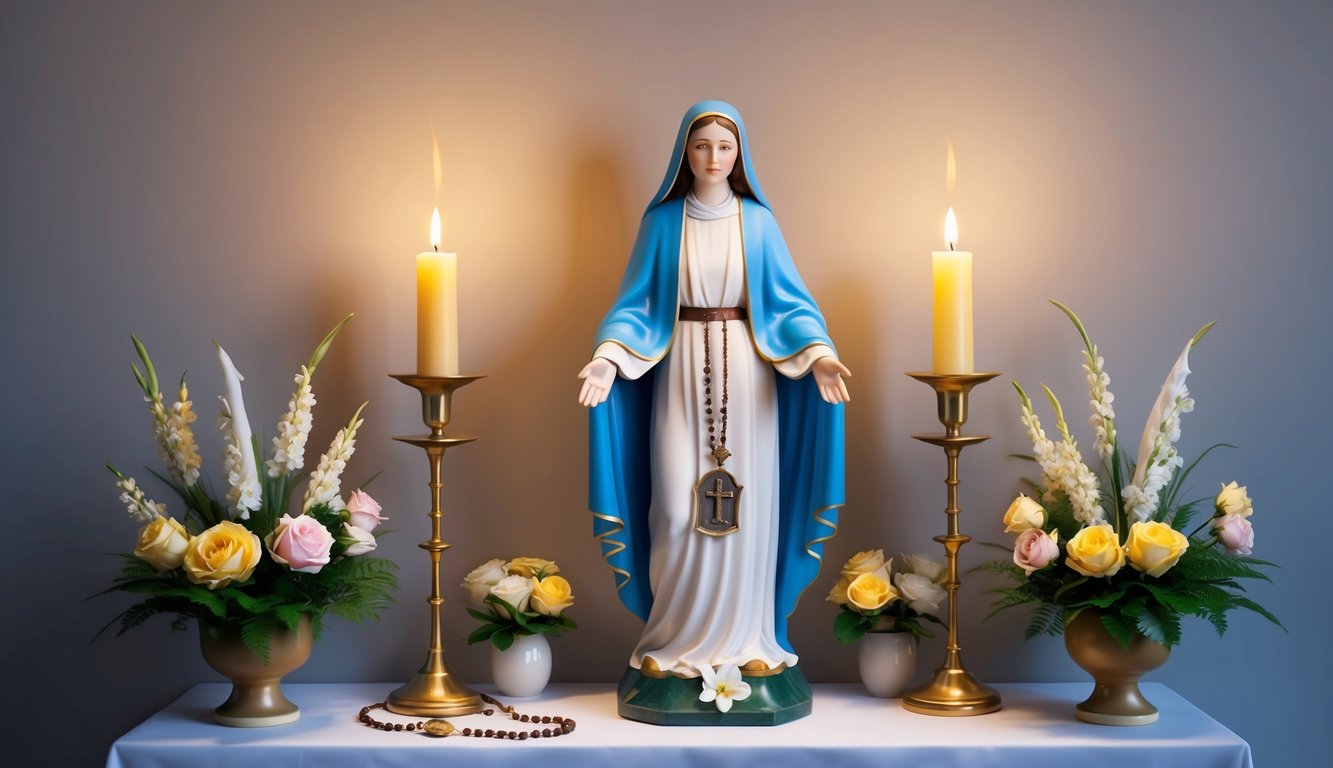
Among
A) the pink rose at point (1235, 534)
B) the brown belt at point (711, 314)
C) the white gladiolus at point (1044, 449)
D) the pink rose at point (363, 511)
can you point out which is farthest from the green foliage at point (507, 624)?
the pink rose at point (1235, 534)

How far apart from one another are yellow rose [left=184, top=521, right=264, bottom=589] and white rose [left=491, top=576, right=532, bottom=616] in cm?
54

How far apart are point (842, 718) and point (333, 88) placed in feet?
6.33

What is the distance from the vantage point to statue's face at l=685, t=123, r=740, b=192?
9.62 feet

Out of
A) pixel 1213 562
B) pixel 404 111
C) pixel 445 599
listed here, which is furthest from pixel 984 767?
pixel 404 111

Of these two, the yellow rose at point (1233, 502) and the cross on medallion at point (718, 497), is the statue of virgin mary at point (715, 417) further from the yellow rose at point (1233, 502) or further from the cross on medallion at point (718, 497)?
the yellow rose at point (1233, 502)

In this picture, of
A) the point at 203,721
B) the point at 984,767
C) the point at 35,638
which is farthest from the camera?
the point at 35,638

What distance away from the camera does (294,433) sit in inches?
114

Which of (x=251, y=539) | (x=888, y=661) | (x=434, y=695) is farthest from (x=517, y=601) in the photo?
(x=888, y=661)

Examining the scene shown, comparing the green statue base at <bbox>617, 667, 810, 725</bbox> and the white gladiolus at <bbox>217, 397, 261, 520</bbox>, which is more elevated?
the white gladiolus at <bbox>217, 397, 261, 520</bbox>

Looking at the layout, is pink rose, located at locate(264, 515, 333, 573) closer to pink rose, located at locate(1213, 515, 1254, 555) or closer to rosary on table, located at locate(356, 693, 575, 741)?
rosary on table, located at locate(356, 693, 575, 741)

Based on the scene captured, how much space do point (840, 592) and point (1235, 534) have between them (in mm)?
868

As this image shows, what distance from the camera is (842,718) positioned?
2.90m

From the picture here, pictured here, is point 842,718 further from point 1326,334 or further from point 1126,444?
point 1326,334

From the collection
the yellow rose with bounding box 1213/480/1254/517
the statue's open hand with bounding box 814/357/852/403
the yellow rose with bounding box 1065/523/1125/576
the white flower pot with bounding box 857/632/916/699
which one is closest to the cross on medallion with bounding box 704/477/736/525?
the statue's open hand with bounding box 814/357/852/403
